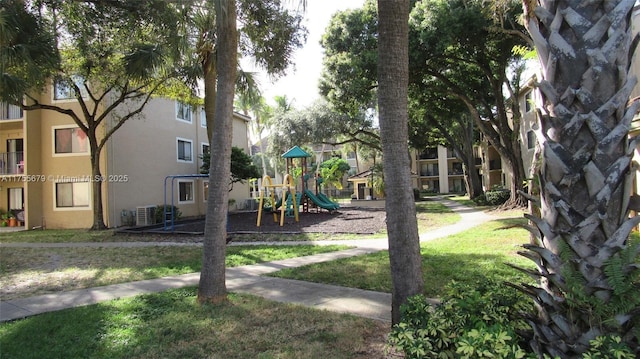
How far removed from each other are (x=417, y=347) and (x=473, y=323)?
506 millimetres

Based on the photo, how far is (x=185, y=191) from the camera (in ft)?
86.1

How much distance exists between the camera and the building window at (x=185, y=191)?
84.5 feet

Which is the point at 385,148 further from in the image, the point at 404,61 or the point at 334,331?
the point at 334,331

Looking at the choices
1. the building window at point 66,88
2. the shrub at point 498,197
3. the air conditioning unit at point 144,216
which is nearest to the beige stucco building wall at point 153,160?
the air conditioning unit at point 144,216

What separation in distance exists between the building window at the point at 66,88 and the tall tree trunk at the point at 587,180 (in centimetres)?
1907

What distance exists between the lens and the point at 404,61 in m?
3.94

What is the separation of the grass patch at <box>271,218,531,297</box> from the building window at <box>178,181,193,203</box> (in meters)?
18.8

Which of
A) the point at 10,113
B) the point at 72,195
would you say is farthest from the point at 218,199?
the point at 10,113

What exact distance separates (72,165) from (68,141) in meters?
1.35

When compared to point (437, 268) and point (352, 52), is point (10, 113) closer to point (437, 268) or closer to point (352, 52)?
point (352, 52)

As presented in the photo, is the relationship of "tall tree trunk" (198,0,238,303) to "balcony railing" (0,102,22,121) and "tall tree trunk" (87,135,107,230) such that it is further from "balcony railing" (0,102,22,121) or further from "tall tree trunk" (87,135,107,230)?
"balcony railing" (0,102,22,121)

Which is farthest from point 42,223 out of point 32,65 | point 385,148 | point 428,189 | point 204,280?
point 428,189

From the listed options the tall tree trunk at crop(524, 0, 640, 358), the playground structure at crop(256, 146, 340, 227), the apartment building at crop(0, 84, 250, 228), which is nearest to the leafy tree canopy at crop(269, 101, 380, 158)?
the playground structure at crop(256, 146, 340, 227)

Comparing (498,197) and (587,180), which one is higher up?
(587,180)
